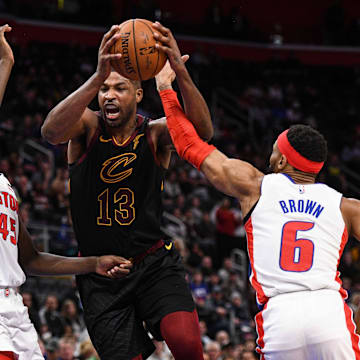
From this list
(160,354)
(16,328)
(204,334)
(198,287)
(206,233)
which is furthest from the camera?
(206,233)

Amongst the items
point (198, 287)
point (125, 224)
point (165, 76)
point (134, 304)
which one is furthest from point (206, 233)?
point (165, 76)

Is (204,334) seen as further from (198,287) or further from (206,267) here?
(206,267)

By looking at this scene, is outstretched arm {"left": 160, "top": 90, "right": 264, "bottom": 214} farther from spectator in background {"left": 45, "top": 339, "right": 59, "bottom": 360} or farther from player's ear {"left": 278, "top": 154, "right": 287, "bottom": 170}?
spectator in background {"left": 45, "top": 339, "right": 59, "bottom": 360}

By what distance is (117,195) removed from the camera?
477 cm

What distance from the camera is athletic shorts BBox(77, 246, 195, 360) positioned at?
466cm

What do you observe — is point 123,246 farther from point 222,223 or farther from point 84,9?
point 84,9

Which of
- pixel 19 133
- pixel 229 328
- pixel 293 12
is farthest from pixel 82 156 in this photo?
pixel 293 12

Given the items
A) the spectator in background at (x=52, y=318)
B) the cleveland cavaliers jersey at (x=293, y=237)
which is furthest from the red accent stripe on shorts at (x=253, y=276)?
the spectator in background at (x=52, y=318)

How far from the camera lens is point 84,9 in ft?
63.9

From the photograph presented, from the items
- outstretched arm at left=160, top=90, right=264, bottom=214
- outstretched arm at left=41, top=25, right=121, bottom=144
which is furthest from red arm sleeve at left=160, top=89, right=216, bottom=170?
outstretched arm at left=41, top=25, right=121, bottom=144

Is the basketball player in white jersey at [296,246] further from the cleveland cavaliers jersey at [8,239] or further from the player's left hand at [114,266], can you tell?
the cleveland cavaliers jersey at [8,239]

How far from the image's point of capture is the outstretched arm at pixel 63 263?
4.66 meters

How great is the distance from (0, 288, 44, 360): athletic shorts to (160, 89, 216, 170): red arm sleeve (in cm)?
136

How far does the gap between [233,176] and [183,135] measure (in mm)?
527
